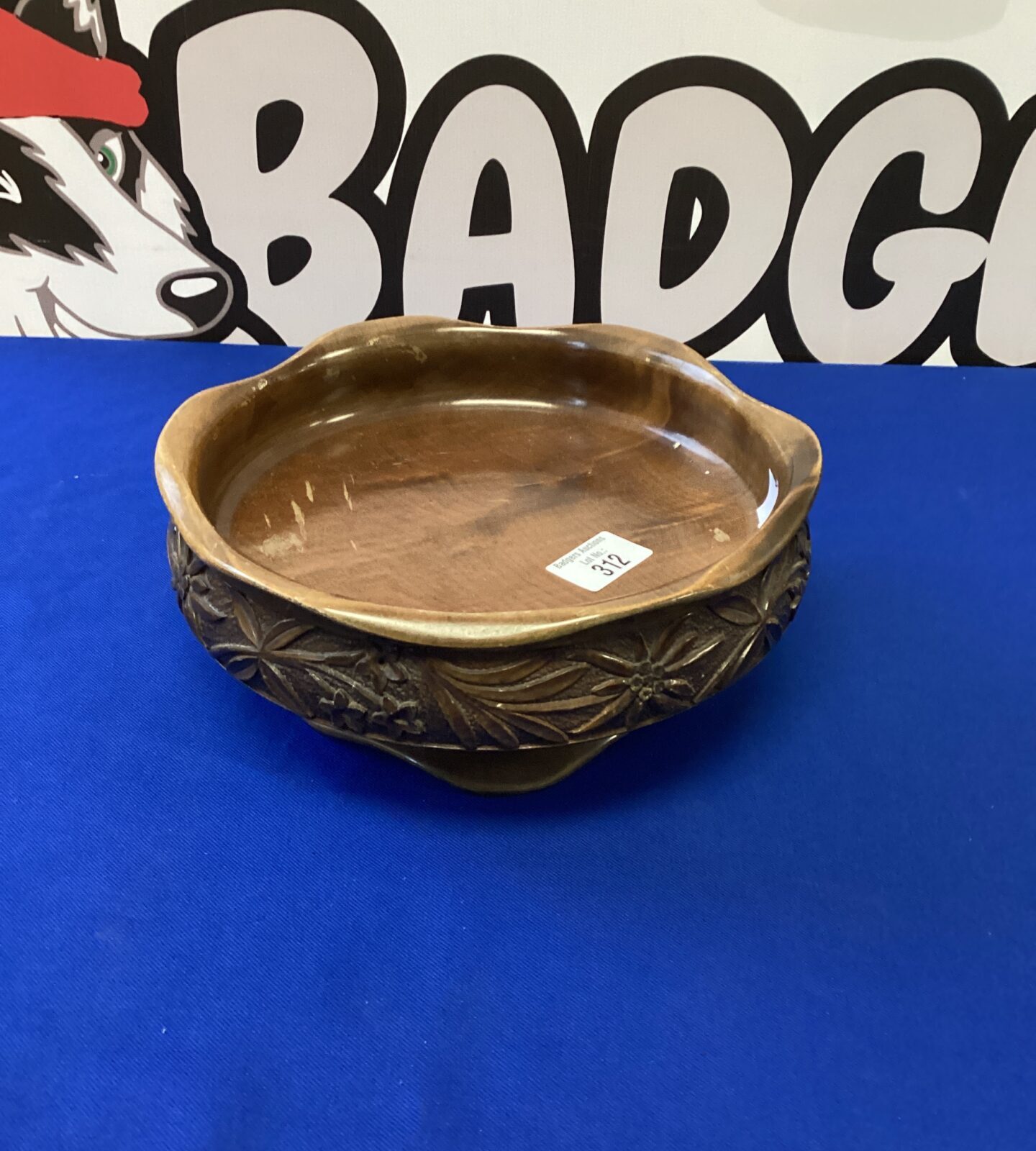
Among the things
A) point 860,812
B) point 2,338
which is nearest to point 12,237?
point 2,338

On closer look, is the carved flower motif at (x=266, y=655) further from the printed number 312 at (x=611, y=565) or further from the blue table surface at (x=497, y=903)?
the printed number 312 at (x=611, y=565)

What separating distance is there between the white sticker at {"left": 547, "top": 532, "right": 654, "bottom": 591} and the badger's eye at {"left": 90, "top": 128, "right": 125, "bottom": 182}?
1.20m

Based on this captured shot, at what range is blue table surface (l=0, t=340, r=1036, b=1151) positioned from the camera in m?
0.73

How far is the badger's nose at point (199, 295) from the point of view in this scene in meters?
1.86

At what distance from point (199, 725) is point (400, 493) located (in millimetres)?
345

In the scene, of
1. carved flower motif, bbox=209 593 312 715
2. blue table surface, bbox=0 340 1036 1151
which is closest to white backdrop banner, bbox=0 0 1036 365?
blue table surface, bbox=0 340 1036 1151

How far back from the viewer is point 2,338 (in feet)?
6.20

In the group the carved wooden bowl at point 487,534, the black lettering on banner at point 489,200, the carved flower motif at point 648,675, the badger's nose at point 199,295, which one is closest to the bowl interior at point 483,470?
the carved wooden bowl at point 487,534

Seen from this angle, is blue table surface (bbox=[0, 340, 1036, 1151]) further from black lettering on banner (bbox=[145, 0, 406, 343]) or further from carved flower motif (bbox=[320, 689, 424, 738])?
black lettering on banner (bbox=[145, 0, 406, 343])

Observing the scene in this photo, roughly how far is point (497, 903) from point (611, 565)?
0.36 meters

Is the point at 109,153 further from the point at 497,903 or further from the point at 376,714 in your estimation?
the point at 497,903

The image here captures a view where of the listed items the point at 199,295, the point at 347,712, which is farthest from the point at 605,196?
the point at 347,712

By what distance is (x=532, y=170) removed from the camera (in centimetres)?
174

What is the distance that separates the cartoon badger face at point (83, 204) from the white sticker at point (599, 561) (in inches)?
44.0
